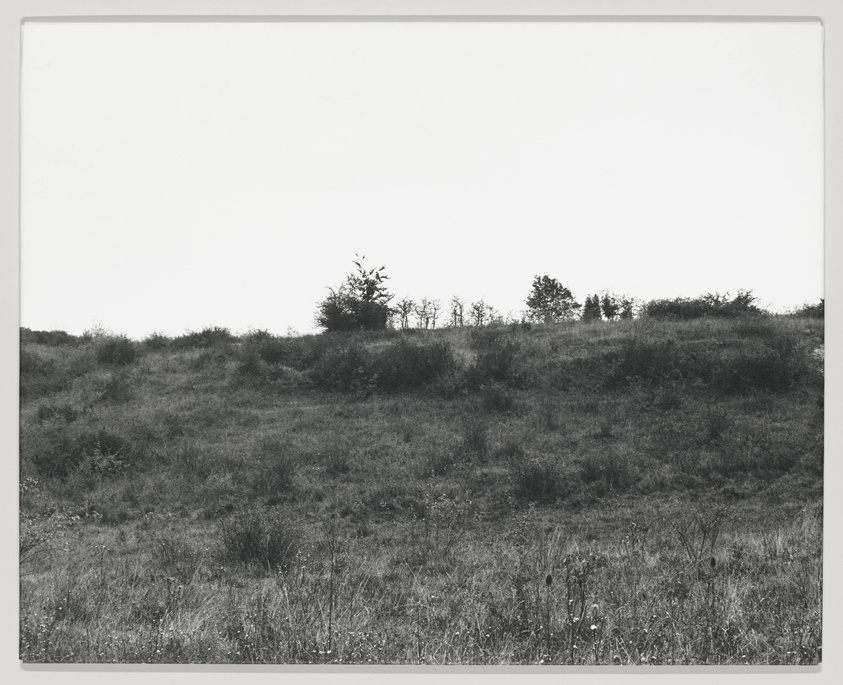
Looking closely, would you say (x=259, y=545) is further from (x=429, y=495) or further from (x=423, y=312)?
(x=423, y=312)

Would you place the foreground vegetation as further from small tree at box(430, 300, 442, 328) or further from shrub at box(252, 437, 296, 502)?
small tree at box(430, 300, 442, 328)

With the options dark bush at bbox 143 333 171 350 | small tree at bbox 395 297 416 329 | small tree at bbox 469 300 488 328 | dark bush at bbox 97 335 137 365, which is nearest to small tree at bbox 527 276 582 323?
small tree at bbox 469 300 488 328

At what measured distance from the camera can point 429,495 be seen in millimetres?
6578

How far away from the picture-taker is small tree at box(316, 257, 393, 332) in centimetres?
652

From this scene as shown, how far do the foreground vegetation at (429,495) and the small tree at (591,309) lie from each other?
43cm

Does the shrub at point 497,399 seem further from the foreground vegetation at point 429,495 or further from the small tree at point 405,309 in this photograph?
the small tree at point 405,309

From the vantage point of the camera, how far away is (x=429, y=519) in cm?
614

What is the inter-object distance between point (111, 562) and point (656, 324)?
7.38 m

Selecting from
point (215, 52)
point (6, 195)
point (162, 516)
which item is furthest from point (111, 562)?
point (215, 52)

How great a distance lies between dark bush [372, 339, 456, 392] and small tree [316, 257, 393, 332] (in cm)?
107

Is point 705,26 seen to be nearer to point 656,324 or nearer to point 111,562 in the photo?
point 656,324

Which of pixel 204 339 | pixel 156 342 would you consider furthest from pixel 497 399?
pixel 156 342

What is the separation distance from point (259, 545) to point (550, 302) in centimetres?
414

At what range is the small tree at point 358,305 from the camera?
652 centimetres
